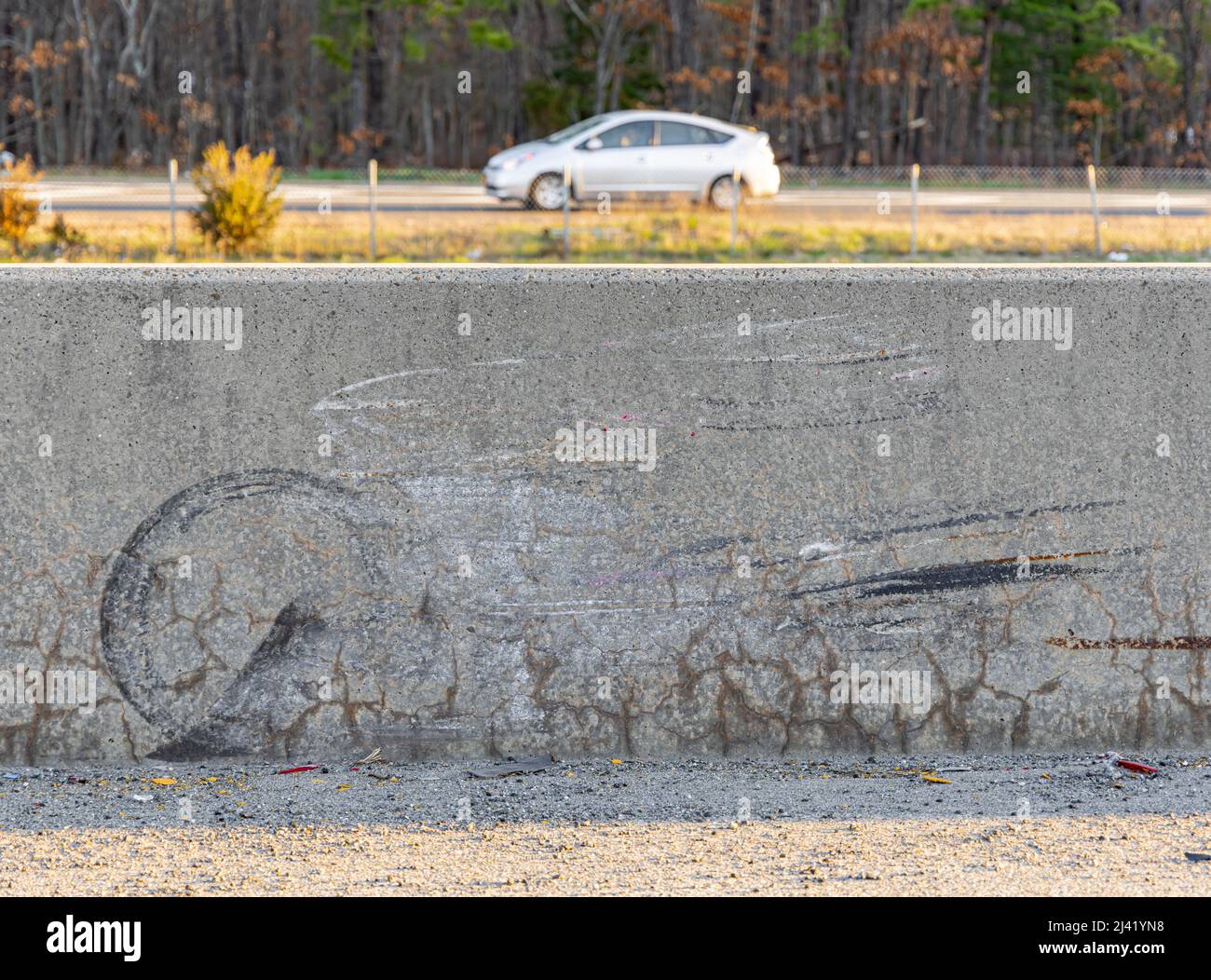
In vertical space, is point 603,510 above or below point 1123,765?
above

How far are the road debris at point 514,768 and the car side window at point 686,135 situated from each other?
1722cm

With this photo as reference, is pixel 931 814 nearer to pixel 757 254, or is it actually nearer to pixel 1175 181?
pixel 757 254

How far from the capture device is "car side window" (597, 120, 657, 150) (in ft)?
68.7

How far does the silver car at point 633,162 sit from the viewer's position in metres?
20.6

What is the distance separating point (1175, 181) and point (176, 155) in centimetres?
2677

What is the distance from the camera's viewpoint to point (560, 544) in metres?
4.73

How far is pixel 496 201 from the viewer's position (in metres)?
22.5
